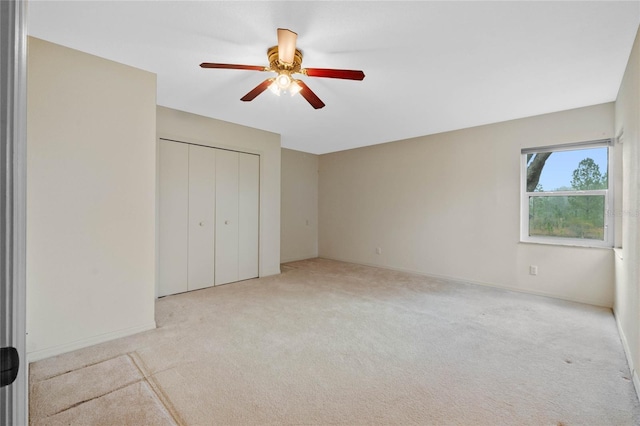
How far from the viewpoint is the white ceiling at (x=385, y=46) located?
1864mm

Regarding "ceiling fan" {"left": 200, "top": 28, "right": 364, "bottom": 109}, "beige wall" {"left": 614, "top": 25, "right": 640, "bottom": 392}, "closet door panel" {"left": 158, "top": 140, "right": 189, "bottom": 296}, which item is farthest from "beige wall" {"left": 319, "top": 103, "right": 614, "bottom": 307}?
"closet door panel" {"left": 158, "top": 140, "right": 189, "bottom": 296}

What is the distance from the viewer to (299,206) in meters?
6.40

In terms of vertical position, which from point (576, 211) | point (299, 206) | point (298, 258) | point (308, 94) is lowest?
point (298, 258)

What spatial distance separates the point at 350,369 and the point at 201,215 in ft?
9.67

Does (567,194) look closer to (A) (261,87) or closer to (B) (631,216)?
(B) (631,216)

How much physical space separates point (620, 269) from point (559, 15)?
8.35 ft

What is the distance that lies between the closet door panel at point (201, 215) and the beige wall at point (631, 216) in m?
4.33

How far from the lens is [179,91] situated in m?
3.18

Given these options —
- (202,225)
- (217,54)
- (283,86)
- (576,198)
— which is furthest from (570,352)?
(202,225)

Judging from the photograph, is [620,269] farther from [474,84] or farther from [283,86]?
[283,86]

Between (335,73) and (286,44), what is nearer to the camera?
(286,44)

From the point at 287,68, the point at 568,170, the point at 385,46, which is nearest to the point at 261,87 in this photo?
the point at 287,68

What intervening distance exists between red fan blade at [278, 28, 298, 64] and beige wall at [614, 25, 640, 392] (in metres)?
2.37

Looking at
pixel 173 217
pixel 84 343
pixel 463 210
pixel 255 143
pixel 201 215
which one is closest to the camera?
pixel 84 343
